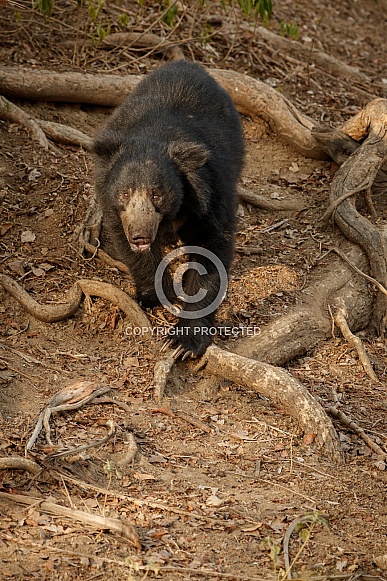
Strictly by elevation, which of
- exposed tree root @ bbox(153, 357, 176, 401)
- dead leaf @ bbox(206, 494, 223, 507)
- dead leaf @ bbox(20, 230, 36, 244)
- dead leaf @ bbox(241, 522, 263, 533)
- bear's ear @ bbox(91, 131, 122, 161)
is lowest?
dead leaf @ bbox(20, 230, 36, 244)

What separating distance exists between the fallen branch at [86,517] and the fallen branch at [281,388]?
142cm

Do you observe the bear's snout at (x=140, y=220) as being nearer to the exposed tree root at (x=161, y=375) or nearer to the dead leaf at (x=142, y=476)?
the exposed tree root at (x=161, y=375)

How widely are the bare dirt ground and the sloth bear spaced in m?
0.26

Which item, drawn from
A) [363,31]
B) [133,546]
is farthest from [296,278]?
[363,31]

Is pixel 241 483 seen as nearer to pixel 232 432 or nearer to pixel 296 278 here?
pixel 232 432

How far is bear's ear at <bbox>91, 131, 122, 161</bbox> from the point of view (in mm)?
5016

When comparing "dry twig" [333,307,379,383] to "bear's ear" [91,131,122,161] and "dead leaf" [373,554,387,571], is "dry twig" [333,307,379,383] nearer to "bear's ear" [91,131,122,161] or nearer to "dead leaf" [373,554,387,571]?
"bear's ear" [91,131,122,161]

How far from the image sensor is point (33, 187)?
6.17m

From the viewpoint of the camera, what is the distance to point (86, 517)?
336 cm

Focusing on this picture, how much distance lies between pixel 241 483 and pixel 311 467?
44 cm

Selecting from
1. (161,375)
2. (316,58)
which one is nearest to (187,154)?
(161,375)

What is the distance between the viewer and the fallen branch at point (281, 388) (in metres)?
4.43

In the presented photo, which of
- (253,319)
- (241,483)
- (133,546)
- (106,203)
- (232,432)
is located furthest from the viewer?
(253,319)

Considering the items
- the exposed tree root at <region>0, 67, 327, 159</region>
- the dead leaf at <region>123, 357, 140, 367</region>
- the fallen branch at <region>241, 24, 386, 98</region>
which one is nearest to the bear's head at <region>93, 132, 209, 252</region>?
the dead leaf at <region>123, 357, 140, 367</region>
